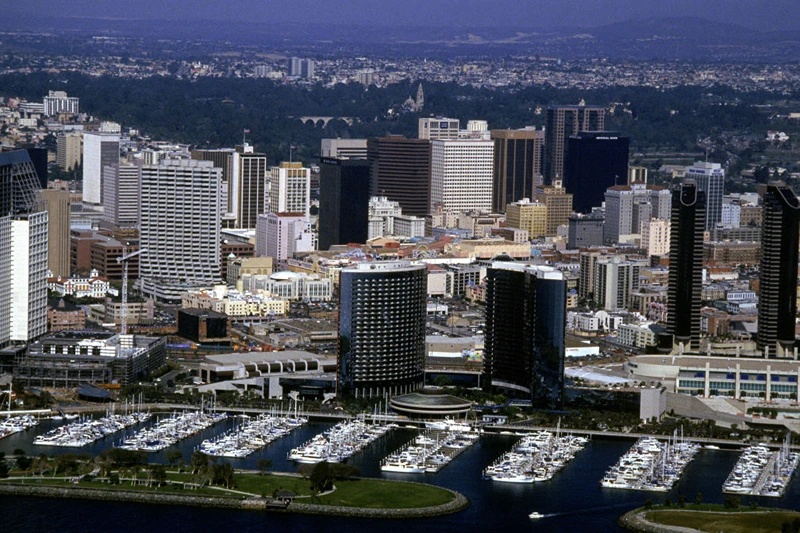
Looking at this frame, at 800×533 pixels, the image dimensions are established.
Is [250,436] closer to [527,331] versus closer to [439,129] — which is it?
[527,331]

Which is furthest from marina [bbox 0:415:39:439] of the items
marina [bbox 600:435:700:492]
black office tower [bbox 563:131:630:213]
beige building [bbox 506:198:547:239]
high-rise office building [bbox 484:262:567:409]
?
black office tower [bbox 563:131:630:213]

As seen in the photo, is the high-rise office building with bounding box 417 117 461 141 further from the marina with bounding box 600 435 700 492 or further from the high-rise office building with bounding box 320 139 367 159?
the marina with bounding box 600 435 700 492

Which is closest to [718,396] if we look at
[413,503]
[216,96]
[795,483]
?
[795,483]

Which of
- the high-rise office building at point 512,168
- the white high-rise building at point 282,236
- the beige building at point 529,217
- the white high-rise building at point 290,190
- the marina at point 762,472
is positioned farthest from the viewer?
the high-rise office building at point 512,168

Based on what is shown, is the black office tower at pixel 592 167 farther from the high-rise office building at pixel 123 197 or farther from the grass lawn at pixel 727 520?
the grass lawn at pixel 727 520

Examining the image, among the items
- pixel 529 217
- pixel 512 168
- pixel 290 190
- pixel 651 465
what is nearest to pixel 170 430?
pixel 651 465

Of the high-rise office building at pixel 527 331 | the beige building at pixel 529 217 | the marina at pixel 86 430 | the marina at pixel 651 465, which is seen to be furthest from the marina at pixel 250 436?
the beige building at pixel 529 217
